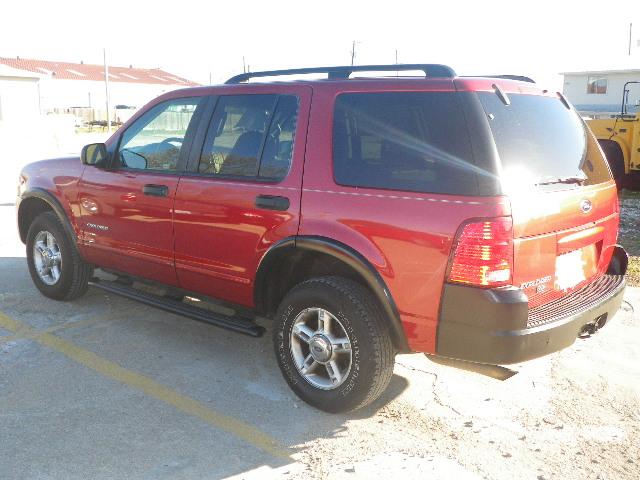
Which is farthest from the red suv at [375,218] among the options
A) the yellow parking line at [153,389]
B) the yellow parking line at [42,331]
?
the yellow parking line at [42,331]

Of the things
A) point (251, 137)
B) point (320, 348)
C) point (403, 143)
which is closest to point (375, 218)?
point (403, 143)

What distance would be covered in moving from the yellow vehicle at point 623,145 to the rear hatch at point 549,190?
883 centimetres

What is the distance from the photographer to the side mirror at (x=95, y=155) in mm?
4797

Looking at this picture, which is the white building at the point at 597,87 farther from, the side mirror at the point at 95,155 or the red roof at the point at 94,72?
the red roof at the point at 94,72

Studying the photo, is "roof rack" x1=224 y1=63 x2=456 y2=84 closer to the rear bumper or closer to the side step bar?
the rear bumper

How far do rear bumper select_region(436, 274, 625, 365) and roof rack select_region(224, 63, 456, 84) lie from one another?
46.2 inches

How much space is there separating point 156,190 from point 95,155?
2.38ft

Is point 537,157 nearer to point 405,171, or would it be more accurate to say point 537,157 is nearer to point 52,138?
point 405,171

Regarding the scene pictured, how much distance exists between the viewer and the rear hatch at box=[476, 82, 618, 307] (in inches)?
122

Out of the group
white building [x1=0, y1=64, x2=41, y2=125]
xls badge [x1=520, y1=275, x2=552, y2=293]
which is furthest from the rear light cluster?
white building [x1=0, y1=64, x2=41, y2=125]

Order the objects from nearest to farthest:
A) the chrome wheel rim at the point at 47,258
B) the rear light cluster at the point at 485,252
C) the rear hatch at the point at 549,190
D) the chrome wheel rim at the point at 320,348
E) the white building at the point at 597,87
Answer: the rear light cluster at the point at 485,252 < the rear hatch at the point at 549,190 < the chrome wheel rim at the point at 320,348 < the chrome wheel rim at the point at 47,258 < the white building at the point at 597,87

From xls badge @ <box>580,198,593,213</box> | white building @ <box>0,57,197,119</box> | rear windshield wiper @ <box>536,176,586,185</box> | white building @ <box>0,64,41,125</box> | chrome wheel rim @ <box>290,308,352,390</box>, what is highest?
white building @ <box>0,57,197,119</box>

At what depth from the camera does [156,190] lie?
4426 mm

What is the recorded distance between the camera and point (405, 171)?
129 inches
